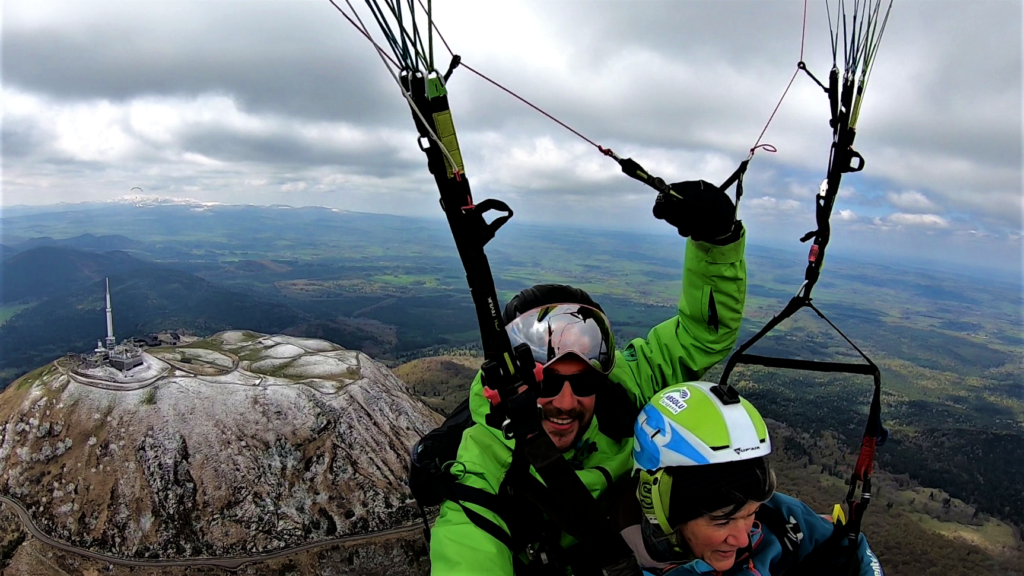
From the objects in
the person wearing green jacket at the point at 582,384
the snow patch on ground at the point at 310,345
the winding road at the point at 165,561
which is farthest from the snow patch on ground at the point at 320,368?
the person wearing green jacket at the point at 582,384

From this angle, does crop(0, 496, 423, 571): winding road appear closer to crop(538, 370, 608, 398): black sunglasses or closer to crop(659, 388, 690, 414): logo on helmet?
crop(538, 370, 608, 398): black sunglasses

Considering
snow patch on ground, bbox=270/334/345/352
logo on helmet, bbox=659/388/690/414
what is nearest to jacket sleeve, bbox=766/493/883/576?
logo on helmet, bbox=659/388/690/414

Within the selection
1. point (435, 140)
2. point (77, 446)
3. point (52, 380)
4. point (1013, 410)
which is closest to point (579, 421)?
point (435, 140)

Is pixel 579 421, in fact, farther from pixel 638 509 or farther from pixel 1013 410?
pixel 1013 410

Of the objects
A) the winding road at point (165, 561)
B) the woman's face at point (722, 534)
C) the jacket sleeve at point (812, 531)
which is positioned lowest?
the winding road at point (165, 561)

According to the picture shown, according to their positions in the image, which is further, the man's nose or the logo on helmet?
the man's nose

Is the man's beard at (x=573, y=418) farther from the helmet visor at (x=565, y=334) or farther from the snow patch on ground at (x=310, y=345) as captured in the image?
the snow patch on ground at (x=310, y=345)
